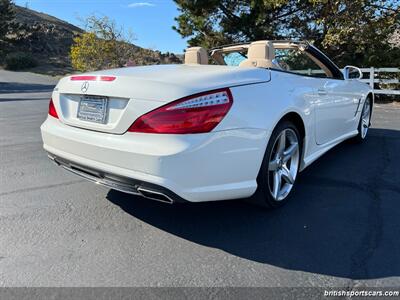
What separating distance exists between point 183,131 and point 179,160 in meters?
0.20

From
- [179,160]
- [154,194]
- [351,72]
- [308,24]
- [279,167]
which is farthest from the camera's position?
[308,24]

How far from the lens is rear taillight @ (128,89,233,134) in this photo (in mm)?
2455

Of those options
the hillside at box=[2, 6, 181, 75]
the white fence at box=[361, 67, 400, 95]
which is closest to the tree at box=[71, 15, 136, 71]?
the hillside at box=[2, 6, 181, 75]

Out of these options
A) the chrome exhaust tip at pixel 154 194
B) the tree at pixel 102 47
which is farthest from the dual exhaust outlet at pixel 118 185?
the tree at pixel 102 47

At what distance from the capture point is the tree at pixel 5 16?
45975 mm

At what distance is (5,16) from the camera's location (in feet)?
153

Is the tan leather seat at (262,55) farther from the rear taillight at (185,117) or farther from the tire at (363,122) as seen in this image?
the tire at (363,122)

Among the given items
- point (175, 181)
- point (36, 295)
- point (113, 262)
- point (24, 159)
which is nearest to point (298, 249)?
point (175, 181)

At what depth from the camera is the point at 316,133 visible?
3883 millimetres

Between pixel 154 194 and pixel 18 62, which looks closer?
pixel 154 194

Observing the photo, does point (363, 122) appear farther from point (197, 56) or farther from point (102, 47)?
point (102, 47)

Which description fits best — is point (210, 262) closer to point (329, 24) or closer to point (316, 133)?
point (316, 133)

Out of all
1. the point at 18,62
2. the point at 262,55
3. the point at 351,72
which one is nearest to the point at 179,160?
the point at 262,55

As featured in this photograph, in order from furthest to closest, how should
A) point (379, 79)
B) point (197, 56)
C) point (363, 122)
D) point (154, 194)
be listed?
point (379, 79) < point (363, 122) < point (197, 56) < point (154, 194)
